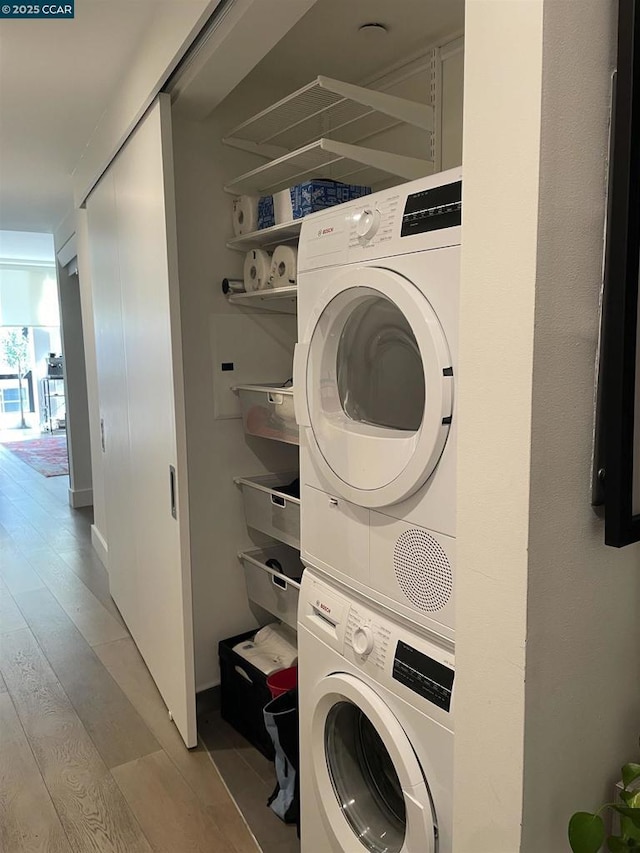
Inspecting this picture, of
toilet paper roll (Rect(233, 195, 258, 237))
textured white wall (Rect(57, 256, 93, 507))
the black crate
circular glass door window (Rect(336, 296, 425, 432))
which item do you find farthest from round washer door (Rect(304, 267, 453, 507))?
textured white wall (Rect(57, 256, 93, 507))

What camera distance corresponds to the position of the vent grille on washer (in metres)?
1.19

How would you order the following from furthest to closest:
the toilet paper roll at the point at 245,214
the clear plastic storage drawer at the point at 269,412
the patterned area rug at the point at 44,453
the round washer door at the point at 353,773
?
1. the patterned area rug at the point at 44,453
2. the toilet paper roll at the point at 245,214
3. the clear plastic storage drawer at the point at 269,412
4. the round washer door at the point at 353,773

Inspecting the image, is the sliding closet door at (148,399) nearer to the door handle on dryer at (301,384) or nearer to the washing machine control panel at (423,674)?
the door handle on dryer at (301,384)

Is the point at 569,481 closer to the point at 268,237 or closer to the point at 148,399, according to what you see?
the point at 268,237

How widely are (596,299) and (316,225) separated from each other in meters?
0.79

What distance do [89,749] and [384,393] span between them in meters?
1.78

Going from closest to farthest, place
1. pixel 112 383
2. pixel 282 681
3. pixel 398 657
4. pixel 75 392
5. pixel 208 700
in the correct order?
pixel 398 657 → pixel 282 681 → pixel 208 700 → pixel 112 383 → pixel 75 392

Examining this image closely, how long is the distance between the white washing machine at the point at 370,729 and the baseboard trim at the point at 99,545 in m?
2.88

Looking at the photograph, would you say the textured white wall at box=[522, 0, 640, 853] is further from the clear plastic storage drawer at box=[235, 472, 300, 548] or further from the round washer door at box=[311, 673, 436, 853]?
the clear plastic storage drawer at box=[235, 472, 300, 548]

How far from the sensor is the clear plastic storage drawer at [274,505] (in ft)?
6.99

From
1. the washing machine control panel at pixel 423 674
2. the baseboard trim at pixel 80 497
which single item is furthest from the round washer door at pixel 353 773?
the baseboard trim at pixel 80 497

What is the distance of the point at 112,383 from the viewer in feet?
10.3

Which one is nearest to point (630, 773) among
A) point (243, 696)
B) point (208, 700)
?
point (243, 696)

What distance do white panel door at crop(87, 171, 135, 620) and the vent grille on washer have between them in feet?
6.14
